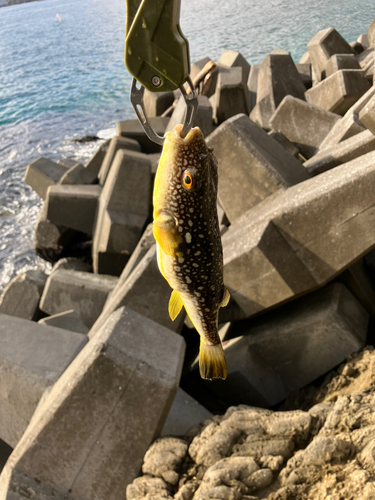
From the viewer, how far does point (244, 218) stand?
442cm

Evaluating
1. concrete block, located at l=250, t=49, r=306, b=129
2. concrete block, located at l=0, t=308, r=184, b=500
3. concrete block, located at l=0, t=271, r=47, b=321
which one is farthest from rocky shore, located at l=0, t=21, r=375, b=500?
concrete block, located at l=250, t=49, r=306, b=129

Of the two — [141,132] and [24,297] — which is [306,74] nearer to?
[141,132]

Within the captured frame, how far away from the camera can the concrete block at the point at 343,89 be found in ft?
22.8

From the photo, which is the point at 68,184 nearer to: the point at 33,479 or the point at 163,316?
the point at 163,316

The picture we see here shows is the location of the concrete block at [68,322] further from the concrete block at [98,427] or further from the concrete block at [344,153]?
the concrete block at [344,153]

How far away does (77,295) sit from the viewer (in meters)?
5.73

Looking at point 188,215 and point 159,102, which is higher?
point 188,215

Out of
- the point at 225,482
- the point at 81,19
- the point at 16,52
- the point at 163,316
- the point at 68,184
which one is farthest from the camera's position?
the point at 81,19

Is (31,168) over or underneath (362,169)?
underneath

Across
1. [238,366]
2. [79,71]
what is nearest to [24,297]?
[238,366]

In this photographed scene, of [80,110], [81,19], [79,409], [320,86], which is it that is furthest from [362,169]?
[81,19]

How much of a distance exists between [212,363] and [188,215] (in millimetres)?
519

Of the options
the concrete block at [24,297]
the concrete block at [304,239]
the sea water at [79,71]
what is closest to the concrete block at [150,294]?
the concrete block at [304,239]

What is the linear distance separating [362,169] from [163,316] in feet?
6.79
